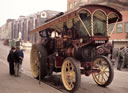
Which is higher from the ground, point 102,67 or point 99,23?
point 99,23

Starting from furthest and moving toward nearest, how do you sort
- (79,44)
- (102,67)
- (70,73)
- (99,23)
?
(102,67) → (99,23) → (79,44) → (70,73)

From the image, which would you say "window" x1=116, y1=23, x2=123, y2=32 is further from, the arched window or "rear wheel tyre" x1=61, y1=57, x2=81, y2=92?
"rear wheel tyre" x1=61, y1=57, x2=81, y2=92

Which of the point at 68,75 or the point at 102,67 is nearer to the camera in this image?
the point at 68,75

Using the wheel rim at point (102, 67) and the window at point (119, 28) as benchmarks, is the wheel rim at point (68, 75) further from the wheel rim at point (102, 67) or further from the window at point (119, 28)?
the window at point (119, 28)

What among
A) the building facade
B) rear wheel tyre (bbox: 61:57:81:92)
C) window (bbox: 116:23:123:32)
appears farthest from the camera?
the building facade

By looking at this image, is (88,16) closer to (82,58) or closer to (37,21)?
(82,58)

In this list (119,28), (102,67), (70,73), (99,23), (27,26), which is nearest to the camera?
(70,73)

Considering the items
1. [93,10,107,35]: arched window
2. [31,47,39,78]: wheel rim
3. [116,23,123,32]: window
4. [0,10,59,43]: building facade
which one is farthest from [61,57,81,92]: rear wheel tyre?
[0,10,59,43]: building facade

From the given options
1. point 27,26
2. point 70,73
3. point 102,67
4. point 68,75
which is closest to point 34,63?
point 68,75

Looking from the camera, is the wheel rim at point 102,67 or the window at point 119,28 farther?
the window at point 119,28

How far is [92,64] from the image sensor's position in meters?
6.80

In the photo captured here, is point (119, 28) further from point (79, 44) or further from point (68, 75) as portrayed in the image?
point (68, 75)

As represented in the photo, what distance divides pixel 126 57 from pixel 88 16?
7884 mm

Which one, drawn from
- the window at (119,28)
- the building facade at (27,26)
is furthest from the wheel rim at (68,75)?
the building facade at (27,26)
